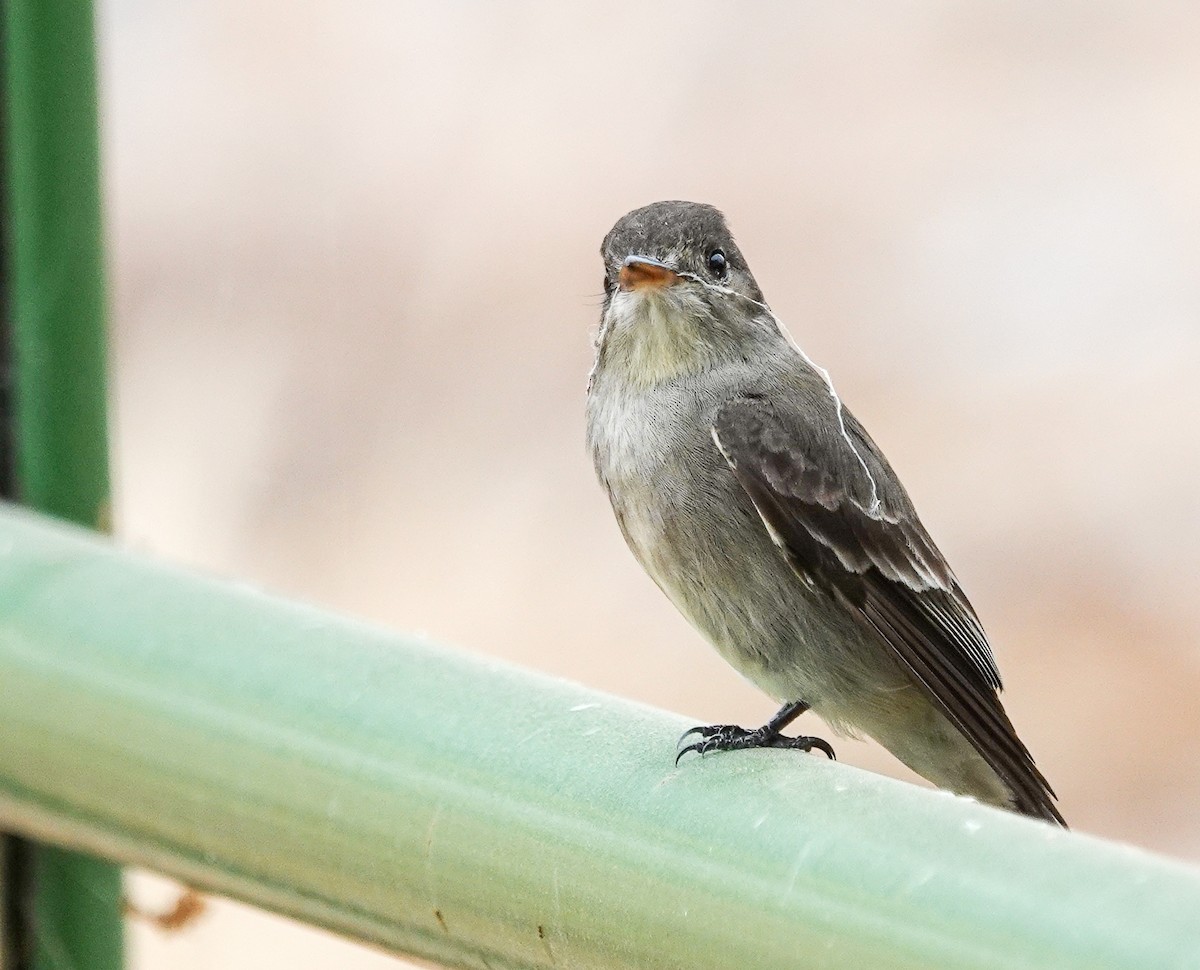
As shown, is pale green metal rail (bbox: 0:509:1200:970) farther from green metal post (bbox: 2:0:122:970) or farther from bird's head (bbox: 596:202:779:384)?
bird's head (bbox: 596:202:779:384)

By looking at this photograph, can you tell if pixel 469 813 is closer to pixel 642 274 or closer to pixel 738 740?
pixel 738 740

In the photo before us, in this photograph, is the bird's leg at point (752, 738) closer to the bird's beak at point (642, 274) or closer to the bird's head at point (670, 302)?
the bird's head at point (670, 302)

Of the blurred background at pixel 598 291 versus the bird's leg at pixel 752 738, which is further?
the blurred background at pixel 598 291

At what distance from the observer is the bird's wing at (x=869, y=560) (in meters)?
2.72

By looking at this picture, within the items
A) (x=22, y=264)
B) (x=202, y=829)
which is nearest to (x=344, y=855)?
(x=202, y=829)

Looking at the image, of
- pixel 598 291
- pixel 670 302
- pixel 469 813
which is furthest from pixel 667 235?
pixel 598 291

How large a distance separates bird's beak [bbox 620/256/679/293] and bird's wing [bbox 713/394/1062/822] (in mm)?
213

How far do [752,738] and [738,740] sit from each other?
0.07 metres

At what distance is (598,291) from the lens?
5.35m

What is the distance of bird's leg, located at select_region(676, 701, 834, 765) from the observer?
2.22m

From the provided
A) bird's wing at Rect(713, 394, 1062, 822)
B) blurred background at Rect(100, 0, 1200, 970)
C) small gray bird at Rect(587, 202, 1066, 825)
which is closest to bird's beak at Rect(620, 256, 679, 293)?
small gray bird at Rect(587, 202, 1066, 825)

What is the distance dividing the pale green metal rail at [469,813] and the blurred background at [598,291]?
110 inches

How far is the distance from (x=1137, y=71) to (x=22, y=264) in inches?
209

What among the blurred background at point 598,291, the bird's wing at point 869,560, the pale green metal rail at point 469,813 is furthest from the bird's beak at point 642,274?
the blurred background at point 598,291
